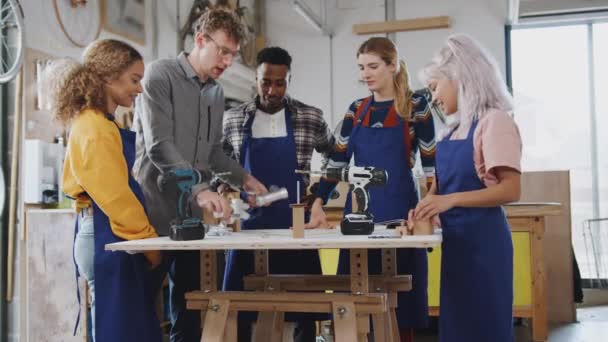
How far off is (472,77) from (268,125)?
106 cm

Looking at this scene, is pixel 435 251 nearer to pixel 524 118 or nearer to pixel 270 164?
pixel 270 164

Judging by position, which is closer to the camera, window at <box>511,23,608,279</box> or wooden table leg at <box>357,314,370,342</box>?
wooden table leg at <box>357,314,370,342</box>

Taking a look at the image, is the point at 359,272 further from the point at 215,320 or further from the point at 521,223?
the point at 521,223

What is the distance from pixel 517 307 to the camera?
13.2 ft

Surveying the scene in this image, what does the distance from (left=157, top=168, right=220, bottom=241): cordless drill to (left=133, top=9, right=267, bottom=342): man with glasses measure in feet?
0.51

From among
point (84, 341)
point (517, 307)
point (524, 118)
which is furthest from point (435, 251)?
point (524, 118)

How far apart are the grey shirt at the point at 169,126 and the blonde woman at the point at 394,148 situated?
53 cm

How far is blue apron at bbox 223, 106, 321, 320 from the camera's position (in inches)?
108

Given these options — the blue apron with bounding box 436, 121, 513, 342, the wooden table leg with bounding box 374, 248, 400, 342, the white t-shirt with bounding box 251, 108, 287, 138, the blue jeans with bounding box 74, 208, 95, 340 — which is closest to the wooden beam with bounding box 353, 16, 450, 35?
the white t-shirt with bounding box 251, 108, 287, 138

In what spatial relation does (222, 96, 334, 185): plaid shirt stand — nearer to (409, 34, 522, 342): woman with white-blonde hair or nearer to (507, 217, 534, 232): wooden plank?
(409, 34, 522, 342): woman with white-blonde hair

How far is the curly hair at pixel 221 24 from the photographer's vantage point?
2459mm

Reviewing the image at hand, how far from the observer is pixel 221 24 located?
8.07ft

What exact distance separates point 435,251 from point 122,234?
103 inches

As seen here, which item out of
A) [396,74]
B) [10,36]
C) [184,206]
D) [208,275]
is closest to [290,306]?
[208,275]
